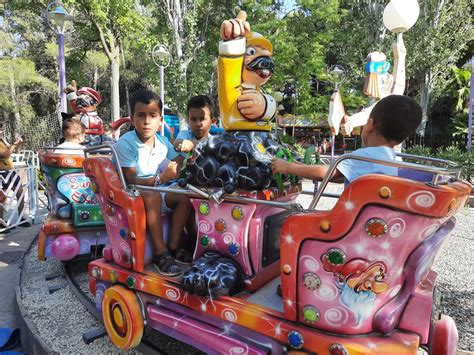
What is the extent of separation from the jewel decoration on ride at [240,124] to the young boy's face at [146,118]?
0.55 metres

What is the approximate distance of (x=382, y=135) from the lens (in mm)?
1779

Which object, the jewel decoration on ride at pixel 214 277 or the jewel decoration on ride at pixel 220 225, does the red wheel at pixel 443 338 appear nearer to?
the jewel decoration on ride at pixel 214 277

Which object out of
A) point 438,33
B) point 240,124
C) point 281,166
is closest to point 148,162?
point 240,124

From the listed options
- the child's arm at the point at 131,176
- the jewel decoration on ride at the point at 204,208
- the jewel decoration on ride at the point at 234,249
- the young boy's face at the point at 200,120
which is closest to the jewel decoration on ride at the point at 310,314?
the jewel decoration on ride at the point at 234,249

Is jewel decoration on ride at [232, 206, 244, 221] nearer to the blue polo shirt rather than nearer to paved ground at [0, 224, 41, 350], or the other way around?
the blue polo shirt

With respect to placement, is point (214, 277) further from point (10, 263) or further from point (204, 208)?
point (10, 263)

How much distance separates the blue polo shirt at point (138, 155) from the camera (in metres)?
2.68

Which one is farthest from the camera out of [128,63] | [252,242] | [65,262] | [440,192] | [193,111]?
[128,63]

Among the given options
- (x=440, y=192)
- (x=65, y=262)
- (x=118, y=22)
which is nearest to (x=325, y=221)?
(x=440, y=192)

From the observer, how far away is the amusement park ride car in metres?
1.50

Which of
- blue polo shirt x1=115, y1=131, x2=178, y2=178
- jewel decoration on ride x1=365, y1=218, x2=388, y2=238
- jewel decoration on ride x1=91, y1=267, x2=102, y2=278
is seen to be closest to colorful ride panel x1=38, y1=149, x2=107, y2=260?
jewel decoration on ride x1=91, y1=267, x2=102, y2=278

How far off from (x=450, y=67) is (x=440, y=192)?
1812cm

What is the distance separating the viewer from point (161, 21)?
15562 mm

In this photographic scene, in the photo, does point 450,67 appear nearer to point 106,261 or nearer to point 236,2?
point 236,2
